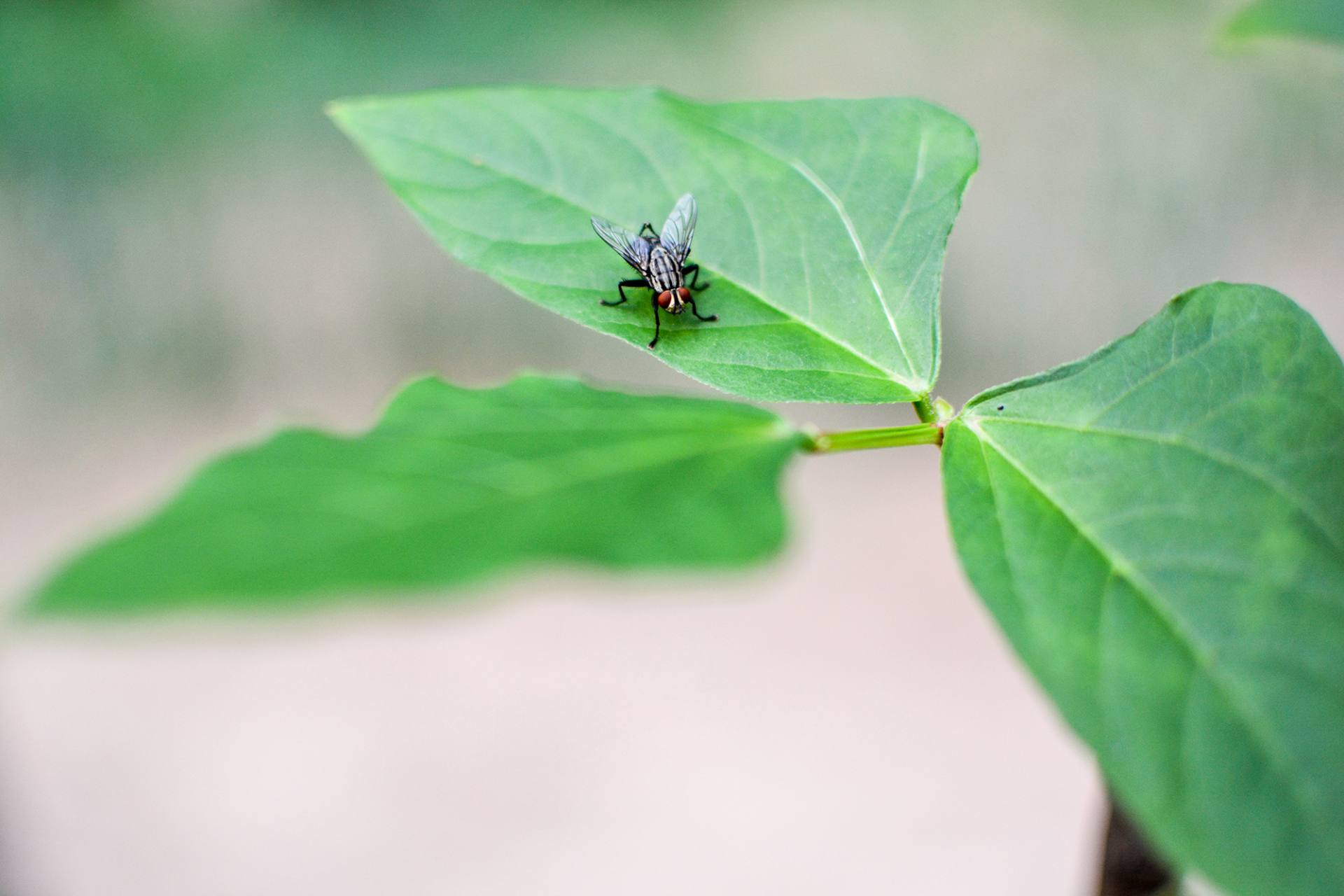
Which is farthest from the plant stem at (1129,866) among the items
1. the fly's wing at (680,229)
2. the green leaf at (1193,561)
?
the fly's wing at (680,229)

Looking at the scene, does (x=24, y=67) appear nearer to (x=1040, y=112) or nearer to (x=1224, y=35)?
(x=1040, y=112)

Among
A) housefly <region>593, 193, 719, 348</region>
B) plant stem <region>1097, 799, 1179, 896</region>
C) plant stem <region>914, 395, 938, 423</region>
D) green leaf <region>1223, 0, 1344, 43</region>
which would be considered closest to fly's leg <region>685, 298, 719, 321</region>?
housefly <region>593, 193, 719, 348</region>

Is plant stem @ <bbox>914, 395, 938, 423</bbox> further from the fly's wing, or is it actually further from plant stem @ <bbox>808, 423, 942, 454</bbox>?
the fly's wing

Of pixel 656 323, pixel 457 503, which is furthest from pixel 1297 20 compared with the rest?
pixel 457 503

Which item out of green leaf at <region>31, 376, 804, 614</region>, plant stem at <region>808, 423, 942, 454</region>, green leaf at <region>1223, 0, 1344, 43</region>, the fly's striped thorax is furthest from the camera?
green leaf at <region>1223, 0, 1344, 43</region>

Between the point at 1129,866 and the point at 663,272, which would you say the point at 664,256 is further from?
the point at 1129,866

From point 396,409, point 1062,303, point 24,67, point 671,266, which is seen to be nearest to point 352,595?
point 396,409

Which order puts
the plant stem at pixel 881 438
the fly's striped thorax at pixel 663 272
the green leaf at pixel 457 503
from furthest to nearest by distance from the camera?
the fly's striped thorax at pixel 663 272 < the plant stem at pixel 881 438 < the green leaf at pixel 457 503

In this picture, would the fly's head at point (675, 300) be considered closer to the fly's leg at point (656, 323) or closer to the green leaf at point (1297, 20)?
the fly's leg at point (656, 323)
